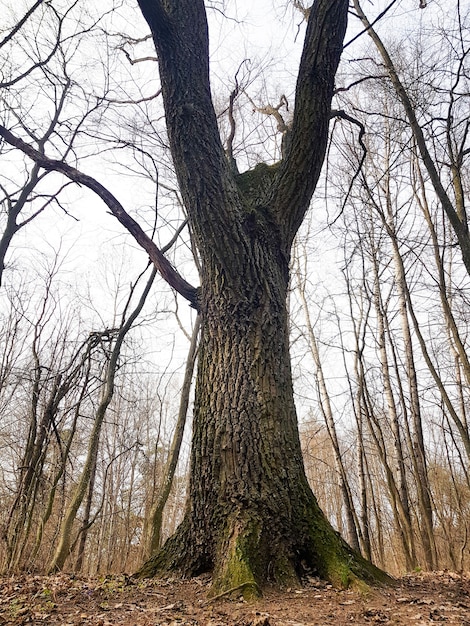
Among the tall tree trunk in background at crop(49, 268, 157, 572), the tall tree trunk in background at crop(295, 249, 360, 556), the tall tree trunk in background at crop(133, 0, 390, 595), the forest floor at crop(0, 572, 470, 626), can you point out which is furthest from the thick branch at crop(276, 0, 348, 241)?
the tall tree trunk in background at crop(295, 249, 360, 556)

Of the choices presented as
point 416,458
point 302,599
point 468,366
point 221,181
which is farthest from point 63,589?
point 416,458

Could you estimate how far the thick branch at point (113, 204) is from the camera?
3027mm

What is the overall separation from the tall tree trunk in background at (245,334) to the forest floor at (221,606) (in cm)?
13

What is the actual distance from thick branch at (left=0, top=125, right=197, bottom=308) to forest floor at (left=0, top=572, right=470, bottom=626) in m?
1.95

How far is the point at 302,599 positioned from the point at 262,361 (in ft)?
4.25

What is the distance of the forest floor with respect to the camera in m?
1.64

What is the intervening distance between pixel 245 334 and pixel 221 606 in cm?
151

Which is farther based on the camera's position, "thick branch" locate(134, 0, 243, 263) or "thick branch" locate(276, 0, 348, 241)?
"thick branch" locate(276, 0, 348, 241)

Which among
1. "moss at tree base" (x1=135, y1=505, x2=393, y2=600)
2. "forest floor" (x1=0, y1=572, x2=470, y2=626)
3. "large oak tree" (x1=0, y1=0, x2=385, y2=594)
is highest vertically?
"large oak tree" (x1=0, y1=0, x2=385, y2=594)

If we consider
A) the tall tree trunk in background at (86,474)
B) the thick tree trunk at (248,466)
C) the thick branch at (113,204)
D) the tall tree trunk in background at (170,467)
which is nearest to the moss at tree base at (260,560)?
the thick tree trunk at (248,466)

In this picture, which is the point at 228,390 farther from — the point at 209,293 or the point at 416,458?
the point at 416,458

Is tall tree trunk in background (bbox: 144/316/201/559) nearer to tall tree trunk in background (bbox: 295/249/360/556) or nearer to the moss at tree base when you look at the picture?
tall tree trunk in background (bbox: 295/249/360/556)

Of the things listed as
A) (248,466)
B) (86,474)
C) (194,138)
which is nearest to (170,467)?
(86,474)

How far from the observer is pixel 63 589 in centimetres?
230
